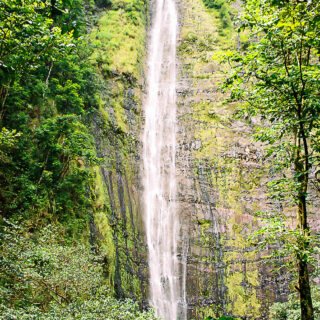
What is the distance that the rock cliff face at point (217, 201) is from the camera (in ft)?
50.1

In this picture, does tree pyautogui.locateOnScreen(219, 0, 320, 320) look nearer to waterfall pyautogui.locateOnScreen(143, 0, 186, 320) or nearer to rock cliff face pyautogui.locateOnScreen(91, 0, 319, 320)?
rock cliff face pyautogui.locateOnScreen(91, 0, 319, 320)

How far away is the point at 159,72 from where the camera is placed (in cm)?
2247

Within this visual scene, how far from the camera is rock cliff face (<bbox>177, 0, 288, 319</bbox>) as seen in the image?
15273 millimetres

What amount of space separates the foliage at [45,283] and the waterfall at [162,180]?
23.7 feet

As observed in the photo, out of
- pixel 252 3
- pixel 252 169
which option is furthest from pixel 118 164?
pixel 252 3

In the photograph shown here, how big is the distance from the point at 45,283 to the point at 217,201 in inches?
532

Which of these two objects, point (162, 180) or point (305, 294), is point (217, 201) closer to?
point (162, 180)

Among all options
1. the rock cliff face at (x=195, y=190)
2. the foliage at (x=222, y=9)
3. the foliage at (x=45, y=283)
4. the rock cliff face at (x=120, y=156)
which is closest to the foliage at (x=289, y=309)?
the rock cliff face at (x=195, y=190)

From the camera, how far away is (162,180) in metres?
17.8

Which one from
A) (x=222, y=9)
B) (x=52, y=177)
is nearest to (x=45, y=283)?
(x=52, y=177)

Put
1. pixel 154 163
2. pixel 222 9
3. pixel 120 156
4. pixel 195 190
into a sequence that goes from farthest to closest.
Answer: pixel 222 9, pixel 154 163, pixel 195 190, pixel 120 156

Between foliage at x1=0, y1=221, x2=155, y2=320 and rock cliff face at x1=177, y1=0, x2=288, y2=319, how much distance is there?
1043 centimetres

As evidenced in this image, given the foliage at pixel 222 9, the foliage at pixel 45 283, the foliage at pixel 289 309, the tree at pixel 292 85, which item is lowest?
the foliage at pixel 289 309

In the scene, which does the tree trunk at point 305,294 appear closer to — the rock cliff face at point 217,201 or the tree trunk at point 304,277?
the tree trunk at point 304,277
